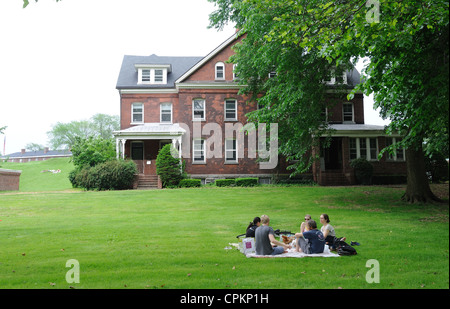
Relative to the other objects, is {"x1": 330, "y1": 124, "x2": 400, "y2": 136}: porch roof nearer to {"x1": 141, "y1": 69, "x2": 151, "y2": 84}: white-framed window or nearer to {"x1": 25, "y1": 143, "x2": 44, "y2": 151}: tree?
{"x1": 141, "y1": 69, "x2": 151, "y2": 84}: white-framed window

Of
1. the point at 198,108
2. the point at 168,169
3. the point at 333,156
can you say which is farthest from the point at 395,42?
the point at 333,156

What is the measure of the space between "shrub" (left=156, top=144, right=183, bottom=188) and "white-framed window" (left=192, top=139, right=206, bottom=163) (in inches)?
146

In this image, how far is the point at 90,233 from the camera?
10062 millimetres

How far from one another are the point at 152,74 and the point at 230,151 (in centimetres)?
956

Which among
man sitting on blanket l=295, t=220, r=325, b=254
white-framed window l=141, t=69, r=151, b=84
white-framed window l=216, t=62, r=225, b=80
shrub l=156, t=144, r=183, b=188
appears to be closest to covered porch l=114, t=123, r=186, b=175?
shrub l=156, t=144, r=183, b=188

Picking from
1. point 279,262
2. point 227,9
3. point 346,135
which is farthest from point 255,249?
point 346,135

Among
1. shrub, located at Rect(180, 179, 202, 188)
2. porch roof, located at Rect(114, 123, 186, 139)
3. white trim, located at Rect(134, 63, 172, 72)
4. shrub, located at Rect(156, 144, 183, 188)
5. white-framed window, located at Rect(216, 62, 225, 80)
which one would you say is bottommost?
shrub, located at Rect(180, 179, 202, 188)

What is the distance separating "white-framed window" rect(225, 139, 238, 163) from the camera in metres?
29.0

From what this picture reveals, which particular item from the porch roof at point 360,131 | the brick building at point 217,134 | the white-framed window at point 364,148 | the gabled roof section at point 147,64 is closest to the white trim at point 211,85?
the brick building at point 217,134

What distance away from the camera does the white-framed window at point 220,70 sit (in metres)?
29.1

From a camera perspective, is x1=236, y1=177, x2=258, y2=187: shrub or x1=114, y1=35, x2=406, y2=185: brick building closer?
x1=236, y1=177, x2=258, y2=187: shrub

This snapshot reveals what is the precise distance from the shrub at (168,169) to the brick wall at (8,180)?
36.3 feet

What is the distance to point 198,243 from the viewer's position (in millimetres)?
8727

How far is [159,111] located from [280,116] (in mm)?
15084
